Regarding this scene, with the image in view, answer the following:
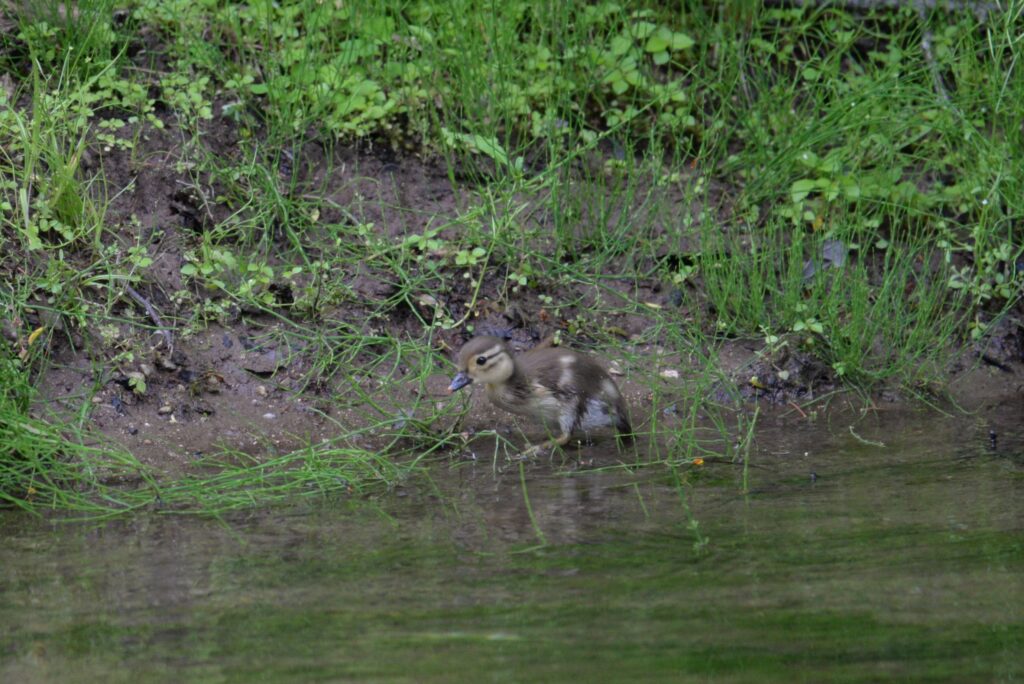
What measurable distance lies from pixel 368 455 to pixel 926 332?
9.60ft

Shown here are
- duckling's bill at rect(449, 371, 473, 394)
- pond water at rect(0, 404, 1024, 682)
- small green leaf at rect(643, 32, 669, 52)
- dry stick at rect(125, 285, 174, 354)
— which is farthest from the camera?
small green leaf at rect(643, 32, 669, 52)

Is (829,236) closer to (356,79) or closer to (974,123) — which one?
(974,123)

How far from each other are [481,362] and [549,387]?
34 cm

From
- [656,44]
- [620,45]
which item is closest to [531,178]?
[620,45]

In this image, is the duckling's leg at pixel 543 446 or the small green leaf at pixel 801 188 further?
the small green leaf at pixel 801 188

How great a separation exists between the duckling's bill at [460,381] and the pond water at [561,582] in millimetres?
443

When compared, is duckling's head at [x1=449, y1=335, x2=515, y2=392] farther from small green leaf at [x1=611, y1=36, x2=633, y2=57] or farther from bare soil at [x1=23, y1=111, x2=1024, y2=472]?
small green leaf at [x1=611, y1=36, x2=633, y2=57]

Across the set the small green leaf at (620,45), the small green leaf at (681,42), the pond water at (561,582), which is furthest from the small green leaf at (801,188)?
the pond water at (561,582)

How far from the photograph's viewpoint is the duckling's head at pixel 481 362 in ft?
21.3

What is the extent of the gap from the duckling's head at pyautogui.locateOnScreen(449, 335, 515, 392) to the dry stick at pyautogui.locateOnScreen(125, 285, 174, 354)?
1344 mm

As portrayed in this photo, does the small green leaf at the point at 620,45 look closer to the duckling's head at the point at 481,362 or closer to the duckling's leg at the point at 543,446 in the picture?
the duckling's head at the point at 481,362

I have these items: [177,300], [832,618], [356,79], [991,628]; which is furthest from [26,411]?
[991,628]

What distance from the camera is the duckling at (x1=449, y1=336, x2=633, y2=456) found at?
A: 256 inches

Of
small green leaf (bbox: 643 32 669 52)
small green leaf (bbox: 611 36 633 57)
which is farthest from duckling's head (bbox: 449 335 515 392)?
small green leaf (bbox: 643 32 669 52)
